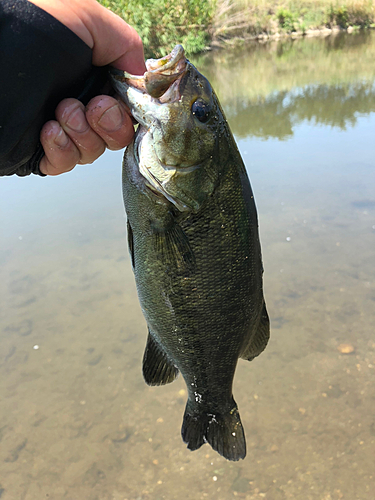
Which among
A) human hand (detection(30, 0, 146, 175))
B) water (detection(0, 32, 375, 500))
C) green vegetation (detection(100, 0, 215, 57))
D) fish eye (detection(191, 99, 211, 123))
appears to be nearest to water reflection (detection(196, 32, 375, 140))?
green vegetation (detection(100, 0, 215, 57))

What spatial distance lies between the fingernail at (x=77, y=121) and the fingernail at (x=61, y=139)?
0.17 ft

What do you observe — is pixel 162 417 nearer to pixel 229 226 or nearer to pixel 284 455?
pixel 284 455

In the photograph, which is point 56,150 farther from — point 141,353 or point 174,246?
point 141,353

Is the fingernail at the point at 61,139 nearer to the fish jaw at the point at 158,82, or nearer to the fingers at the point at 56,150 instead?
the fingers at the point at 56,150

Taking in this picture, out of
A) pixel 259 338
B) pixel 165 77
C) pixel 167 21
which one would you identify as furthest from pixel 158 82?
pixel 167 21

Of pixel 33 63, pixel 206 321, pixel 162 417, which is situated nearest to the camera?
pixel 33 63

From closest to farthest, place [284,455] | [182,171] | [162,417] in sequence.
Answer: [182,171] < [284,455] < [162,417]

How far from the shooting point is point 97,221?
641cm

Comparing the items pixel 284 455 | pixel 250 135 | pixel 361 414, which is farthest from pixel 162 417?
pixel 250 135

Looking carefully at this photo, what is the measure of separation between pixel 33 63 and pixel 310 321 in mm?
3843

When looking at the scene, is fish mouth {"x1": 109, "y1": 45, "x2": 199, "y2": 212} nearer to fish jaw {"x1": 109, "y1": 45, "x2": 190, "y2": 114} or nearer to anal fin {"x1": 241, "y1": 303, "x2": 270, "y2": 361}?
fish jaw {"x1": 109, "y1": 45, "x2": 190, "y2": 114}

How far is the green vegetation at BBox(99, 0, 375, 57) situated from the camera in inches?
851

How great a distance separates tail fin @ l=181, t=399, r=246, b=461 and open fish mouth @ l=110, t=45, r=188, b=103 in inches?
64.9

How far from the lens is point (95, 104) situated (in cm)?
170
